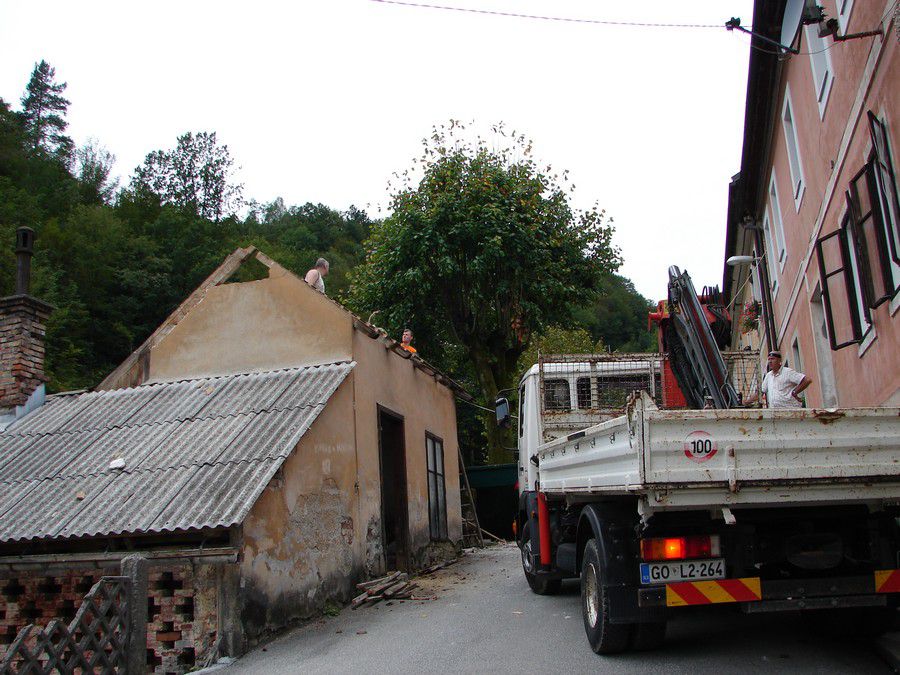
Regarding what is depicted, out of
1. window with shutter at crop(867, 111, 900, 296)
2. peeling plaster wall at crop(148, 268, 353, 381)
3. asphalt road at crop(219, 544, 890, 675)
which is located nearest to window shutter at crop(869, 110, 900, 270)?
window with shutter at crop(867, 111, 900, 296)

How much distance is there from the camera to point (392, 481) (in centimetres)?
1388

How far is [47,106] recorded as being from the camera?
6612cm

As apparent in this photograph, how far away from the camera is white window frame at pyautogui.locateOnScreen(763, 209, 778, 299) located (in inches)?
688

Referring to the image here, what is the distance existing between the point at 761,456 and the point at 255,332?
348 inches

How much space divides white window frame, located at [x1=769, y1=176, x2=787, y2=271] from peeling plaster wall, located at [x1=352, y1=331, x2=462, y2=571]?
7666mm

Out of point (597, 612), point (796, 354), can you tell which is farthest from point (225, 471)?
point (796, 354)

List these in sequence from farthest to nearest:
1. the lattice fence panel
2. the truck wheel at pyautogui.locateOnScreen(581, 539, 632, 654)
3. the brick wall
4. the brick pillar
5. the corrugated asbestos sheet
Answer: the brick pillar, the corrugated asbestos sheet, the brick wall, the truck wheel at pyautogui.locateOnScreen(581, 539, 632, 654), the lattice fence panel

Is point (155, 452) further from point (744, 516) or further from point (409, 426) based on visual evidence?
point (744, 516)

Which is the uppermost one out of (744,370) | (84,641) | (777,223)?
(777,223)

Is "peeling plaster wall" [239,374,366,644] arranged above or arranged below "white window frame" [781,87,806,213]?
below

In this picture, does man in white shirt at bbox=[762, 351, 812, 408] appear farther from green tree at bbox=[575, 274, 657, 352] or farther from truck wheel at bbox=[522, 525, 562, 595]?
green tree at bbox=[575, 274, 657, 352]

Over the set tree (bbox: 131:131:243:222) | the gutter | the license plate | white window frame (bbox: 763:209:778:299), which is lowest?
the gutter

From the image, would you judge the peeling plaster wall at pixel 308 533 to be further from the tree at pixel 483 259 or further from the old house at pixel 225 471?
the tree at pixel 483 259

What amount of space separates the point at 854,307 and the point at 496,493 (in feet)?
46.8
